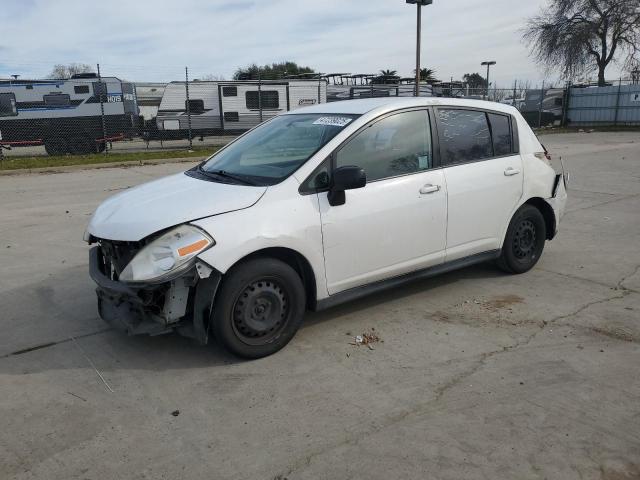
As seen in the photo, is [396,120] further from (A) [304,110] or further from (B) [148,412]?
(B) [148,412]

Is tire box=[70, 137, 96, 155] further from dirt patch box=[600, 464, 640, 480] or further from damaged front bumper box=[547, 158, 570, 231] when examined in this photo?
dirt patch box=[600, 464, 640, 480]

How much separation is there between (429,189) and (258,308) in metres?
1.71

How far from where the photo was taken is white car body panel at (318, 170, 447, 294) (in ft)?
13.0

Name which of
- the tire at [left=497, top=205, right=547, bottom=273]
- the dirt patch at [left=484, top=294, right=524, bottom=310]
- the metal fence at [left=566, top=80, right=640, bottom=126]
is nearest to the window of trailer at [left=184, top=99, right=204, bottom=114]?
the tire at [left=497, top=205, right=547, bottom=273]

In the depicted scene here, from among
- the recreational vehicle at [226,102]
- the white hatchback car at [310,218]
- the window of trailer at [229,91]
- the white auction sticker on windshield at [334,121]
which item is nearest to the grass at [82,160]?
the recreational vehicle at [226,102]

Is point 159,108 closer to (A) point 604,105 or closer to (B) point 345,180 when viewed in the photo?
(B) point 345,180

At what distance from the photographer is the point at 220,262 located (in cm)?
345

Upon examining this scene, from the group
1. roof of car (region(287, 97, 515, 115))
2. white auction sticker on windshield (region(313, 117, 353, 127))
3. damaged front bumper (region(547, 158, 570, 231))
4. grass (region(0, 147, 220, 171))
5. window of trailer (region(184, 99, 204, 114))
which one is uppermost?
window of trailer (region(184, 99, 204, 114))

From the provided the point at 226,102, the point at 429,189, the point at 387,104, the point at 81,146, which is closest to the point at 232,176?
the point at 387,104

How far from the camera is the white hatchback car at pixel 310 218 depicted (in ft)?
11.6

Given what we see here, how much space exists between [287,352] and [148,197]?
150 cm

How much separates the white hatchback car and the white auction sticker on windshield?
1 centimetres

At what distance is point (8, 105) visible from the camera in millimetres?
18750

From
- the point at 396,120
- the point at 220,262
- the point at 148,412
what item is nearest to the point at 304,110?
the point at 396,120
